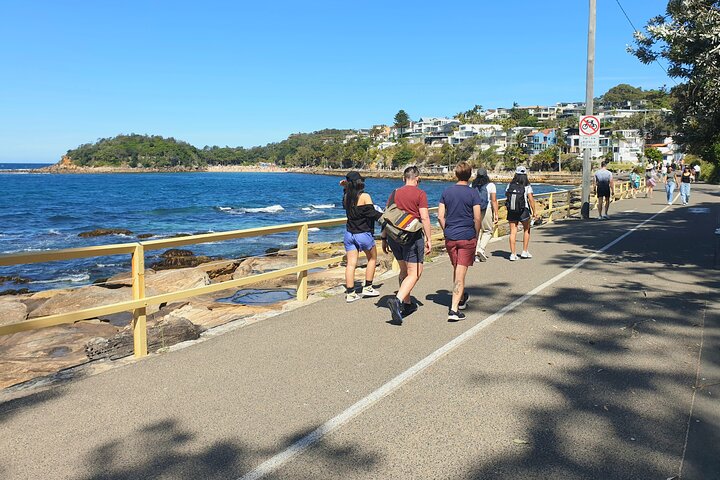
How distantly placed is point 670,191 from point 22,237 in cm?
3347

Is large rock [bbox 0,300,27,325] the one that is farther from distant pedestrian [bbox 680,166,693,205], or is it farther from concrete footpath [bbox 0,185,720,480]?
distant pedestrian [bbox 680,166,693,205]

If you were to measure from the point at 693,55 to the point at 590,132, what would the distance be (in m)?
10.2

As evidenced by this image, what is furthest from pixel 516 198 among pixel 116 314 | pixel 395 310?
pixel 116 314

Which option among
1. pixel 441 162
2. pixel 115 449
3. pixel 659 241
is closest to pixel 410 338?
pixel 115 449

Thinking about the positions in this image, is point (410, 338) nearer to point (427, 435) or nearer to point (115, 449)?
point (427, 435)

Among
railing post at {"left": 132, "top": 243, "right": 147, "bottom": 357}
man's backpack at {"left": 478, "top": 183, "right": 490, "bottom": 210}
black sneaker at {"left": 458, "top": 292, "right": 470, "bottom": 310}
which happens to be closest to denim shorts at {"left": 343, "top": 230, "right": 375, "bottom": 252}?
black sneaker at {"left": 458, "top": 292, "right": 470, "bottom": 310}

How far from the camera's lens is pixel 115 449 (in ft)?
12.9

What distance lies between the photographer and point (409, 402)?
15.2 ft

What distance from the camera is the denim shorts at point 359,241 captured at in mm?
7988

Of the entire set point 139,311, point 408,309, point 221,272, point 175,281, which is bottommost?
point 221,272

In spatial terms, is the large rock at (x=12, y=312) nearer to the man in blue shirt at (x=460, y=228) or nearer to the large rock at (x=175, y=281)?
the large rock at (x=175, y=281)

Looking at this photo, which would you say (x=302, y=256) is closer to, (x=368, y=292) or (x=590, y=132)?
(x=368, y=292)

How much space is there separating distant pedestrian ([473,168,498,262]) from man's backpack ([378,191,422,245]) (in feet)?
14.0

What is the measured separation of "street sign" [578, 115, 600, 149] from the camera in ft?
63.5
